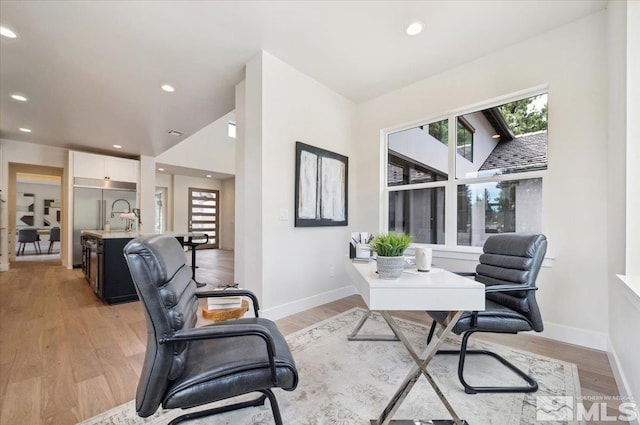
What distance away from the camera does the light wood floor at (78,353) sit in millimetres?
1583

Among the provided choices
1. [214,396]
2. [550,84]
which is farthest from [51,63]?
[550,84]

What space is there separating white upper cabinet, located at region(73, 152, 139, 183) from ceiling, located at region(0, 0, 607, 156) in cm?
200

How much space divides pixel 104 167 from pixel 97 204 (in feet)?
2.87

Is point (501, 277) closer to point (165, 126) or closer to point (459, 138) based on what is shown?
point (459, 138)

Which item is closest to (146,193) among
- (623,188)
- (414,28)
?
(414,28)

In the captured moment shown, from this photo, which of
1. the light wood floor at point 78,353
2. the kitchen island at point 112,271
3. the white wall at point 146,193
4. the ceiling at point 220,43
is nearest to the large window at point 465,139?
the ceiling at point 220,43

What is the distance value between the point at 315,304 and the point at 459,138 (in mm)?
2704

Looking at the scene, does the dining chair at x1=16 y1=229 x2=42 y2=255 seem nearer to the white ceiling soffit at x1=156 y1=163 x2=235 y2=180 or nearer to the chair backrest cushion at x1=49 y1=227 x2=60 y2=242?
the chair backrest cushion at x1=49 y1=227 x2=60 y2=242

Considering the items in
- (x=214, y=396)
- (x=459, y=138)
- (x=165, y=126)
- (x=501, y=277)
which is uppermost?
(x=165, y=126)

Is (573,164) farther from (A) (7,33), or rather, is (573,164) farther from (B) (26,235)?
(B) (26,235)

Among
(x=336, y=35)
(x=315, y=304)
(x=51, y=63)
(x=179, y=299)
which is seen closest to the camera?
(x=179, y=299)

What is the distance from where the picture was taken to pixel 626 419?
144cm

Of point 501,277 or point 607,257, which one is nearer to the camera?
point 501,277

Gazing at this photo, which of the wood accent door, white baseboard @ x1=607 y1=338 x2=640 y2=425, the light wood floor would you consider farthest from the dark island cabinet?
the wood accent door
